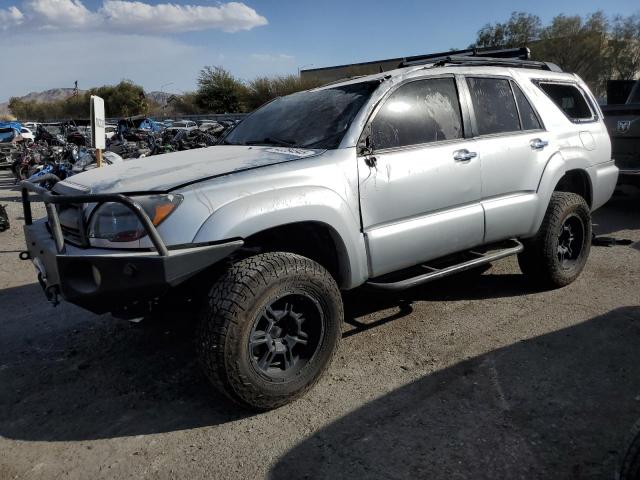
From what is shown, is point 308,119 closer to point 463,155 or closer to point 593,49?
point 463,155

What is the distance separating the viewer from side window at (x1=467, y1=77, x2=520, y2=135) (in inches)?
159

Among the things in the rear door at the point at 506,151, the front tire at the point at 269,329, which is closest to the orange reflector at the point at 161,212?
the front tire at the point at 269,329

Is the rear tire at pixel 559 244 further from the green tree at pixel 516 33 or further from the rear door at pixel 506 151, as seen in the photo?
the green tree at pixel 516 33

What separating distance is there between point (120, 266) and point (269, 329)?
0.85 m

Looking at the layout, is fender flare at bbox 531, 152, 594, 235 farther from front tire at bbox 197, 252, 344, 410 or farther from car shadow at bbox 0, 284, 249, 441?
car shadow at bbox 0, 284, 249, 441

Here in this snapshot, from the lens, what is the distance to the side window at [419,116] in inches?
137

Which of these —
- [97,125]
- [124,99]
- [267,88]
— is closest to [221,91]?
[267,88]

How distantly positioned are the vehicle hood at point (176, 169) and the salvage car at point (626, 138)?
6.45 metres

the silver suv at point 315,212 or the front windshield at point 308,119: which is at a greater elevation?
the front windshield at point 308,119

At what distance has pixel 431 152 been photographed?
3.60 meters

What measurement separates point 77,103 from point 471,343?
237 ft

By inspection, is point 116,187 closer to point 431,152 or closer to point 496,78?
point 431,152

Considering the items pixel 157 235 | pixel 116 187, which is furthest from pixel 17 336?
pixel 157 235

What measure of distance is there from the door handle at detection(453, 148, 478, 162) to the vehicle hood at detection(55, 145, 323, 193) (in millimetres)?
1048
